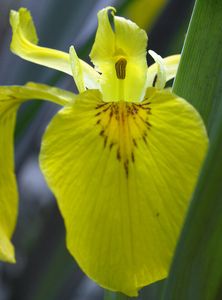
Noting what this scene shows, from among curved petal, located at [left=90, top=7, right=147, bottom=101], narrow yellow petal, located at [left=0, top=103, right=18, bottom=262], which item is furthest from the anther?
narrow yellow petal, located at [left=0, top=103, right=18, bottom=262]

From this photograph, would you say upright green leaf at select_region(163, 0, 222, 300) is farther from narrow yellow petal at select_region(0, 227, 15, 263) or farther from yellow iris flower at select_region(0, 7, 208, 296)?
narrow yellow petal at select_region(0, 227, 15, 263)

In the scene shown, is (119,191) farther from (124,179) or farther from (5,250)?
(5,250)

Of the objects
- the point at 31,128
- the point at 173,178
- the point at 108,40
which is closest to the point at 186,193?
the point at 173,178

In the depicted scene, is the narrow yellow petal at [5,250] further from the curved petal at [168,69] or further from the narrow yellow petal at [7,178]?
the curved petal at [168,69]

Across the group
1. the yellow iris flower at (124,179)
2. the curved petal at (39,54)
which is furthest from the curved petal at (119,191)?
the curved petal at (39,54)

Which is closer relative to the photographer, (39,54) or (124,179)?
(124,179)

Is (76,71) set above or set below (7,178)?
above

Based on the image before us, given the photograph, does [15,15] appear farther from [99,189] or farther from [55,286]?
[55,286]

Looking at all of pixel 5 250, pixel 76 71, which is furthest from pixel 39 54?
pixel 5 250
